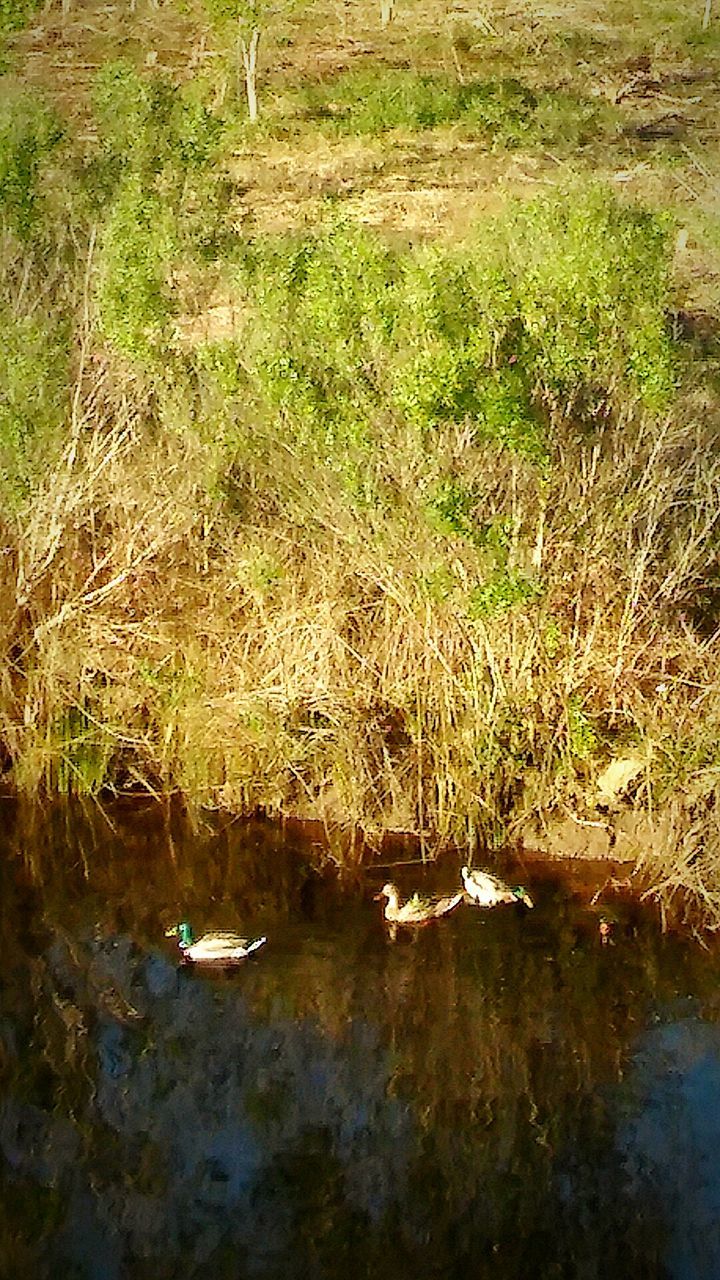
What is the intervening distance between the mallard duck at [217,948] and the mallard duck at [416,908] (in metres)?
0.76

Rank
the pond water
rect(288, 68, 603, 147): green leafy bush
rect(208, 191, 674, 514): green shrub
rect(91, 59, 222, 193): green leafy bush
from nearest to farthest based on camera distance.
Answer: the pond water < rect(208, 191, 674, 514): green shrub < rect(91, 59, 222, 193): green leafy bush < rect(288, 68, 603, 147): green leafy bush

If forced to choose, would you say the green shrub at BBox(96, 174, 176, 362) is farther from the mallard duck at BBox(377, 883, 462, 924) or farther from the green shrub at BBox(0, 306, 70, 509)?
the mallard duck at BBox(377, 883, 462, 924)

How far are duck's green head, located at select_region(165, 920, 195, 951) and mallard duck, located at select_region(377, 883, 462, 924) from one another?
1.13 m

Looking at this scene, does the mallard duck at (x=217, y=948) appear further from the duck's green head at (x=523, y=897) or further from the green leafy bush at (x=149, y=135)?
the green leafy bush at (x=149, y=135)

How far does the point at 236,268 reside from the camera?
10797mm

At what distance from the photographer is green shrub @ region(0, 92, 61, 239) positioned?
10.5m

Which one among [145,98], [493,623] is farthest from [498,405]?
[145,98]

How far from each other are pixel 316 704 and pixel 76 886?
186 centimetres

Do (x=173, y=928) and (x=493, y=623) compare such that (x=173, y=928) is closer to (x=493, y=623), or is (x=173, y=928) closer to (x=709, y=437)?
(x=493, y=623)

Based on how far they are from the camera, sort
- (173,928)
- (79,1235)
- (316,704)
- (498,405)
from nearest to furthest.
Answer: (79,1235) → (498,405) → (173,928) → (316,704)

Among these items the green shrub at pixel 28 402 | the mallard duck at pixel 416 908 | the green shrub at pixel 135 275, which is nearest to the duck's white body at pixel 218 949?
the mallard duck at pixel 416 908

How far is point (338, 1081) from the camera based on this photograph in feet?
26.8

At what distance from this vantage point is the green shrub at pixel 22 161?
1054 centimetres

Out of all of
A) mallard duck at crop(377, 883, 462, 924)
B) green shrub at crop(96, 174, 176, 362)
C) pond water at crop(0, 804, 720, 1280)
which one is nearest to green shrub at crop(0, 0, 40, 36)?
green shrub at crop(96, 174, 176, 362)
